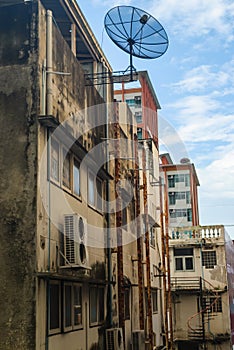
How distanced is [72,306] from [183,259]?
65.1ft

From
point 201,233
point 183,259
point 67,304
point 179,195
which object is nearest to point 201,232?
point 201,233

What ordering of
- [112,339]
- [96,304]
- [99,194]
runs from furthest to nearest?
[99,194] < [96,304] < [112,339]

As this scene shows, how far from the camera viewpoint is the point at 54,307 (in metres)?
9.13

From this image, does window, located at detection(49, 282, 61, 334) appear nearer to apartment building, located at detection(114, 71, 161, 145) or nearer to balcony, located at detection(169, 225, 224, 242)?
balcony, located at detection(169, 225, 224, 242)

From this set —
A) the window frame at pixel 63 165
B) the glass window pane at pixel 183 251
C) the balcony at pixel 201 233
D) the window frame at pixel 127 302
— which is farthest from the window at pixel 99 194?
the glass window pane at pixel 183 251

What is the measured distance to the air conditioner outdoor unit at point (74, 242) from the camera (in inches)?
369

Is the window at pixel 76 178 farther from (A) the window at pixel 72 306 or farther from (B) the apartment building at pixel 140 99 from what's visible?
(B) the apartment building at pixel 140 99

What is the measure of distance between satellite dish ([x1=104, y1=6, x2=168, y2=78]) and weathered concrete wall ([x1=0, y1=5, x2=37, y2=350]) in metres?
3.17

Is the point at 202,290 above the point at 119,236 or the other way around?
the other way around

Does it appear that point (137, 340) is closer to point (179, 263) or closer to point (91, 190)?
point (91, 190)

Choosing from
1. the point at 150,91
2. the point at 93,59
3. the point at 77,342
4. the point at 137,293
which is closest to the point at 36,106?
the point at 77,342

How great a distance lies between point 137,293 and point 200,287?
10.9 m

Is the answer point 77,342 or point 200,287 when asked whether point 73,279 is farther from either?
point 200,287

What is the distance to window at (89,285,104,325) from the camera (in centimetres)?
1181
